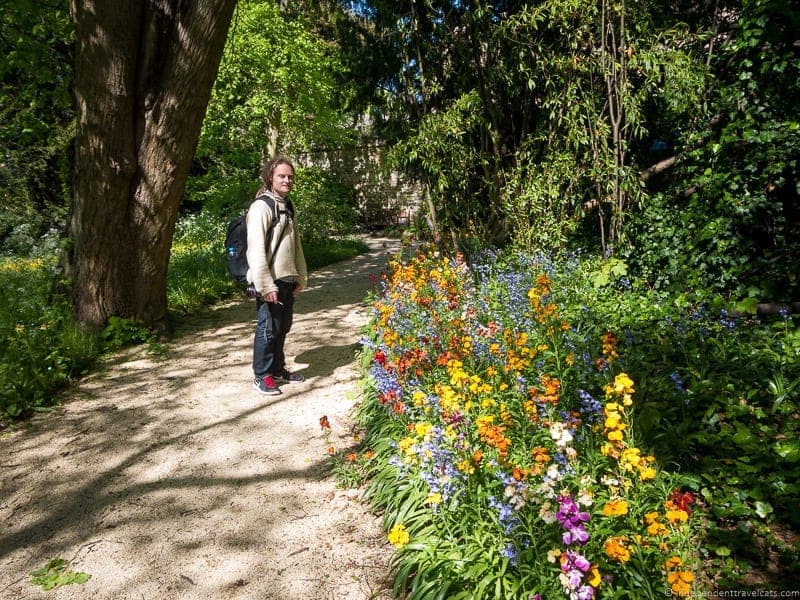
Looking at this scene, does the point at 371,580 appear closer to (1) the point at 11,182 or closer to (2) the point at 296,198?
(2) the point at 296,198

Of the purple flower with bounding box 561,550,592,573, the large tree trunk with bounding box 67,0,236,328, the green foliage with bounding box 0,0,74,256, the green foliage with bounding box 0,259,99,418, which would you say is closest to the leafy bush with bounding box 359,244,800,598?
the purple flower with bounding box 561,550,592,573

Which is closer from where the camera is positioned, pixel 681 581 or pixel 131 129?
pixel 681 581

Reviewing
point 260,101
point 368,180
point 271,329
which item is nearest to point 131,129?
point 271,329

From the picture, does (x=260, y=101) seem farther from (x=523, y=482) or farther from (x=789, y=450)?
(x=789, y=450)

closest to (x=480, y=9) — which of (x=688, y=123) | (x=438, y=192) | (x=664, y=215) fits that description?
(x=438, y=192)

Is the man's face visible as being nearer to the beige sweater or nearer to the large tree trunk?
the beige sweater

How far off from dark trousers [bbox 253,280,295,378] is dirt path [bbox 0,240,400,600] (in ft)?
0.94

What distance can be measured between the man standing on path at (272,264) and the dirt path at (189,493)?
36 centimetres

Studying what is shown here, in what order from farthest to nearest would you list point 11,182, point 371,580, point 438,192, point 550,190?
point 11,182 < point 438,192 < point 550,190 < point 371,580

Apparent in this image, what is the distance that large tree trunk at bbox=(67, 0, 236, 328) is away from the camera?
4.84 m

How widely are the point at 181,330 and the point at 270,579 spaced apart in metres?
4.55

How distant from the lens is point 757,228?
4.52 m

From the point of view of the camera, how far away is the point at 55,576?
2406 millimetres

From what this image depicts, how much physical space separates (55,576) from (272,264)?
250 centimetres
